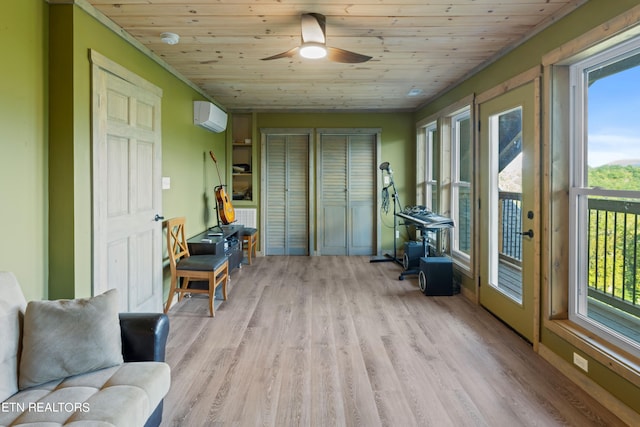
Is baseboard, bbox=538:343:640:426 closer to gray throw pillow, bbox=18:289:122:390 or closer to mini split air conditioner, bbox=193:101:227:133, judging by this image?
gray throw pillow, bbox=18:289:122:390

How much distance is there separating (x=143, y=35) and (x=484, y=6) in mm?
2642

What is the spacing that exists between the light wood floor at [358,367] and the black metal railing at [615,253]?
0.65 meters

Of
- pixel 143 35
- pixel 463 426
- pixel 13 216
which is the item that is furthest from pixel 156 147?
pixel 463 426

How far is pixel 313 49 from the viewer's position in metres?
2.78

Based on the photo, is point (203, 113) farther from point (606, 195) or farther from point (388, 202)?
point (606, 195)

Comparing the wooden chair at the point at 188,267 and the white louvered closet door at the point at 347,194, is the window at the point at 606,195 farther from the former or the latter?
the white louvered closet door at the point at 347,194

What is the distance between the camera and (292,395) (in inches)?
92.4

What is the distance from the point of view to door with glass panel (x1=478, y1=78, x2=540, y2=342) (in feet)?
10.2

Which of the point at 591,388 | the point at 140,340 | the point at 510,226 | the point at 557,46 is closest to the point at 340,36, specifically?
the point at 557,46

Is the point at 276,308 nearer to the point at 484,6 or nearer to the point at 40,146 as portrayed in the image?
the point at 40,146

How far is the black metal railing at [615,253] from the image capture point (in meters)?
2.51

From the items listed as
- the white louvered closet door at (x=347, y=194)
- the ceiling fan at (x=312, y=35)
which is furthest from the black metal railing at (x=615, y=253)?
the white louvered closet door at (x=347, y=194)

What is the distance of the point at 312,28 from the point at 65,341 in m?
2.38

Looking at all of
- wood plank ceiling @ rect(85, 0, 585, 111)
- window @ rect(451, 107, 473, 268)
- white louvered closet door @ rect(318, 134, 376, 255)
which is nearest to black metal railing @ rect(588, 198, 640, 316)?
wood plank ceiling @ rect(85, 0, 585, 111)
